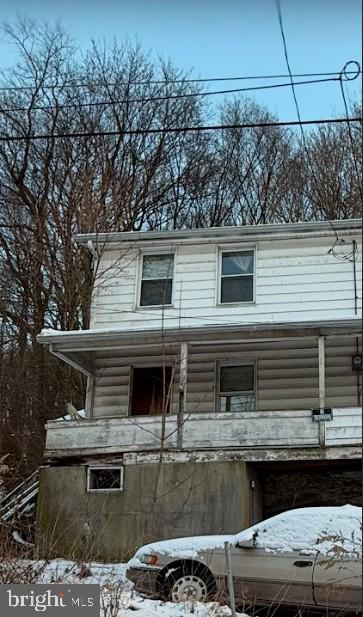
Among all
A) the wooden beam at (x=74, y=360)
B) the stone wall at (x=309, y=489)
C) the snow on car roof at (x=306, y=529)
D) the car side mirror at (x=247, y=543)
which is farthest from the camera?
the wooden beam at (x=74, y=360)

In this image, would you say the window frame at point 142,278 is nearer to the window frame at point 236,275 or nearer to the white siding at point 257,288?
the white siding at point 257,288

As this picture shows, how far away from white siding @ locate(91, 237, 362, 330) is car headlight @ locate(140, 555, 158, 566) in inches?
273

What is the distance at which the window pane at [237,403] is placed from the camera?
1588cm

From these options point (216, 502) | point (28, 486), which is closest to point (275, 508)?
point (216, 502)

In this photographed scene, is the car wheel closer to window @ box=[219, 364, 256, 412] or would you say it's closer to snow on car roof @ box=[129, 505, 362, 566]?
snow on car roof @ box=[129, 505, 362, 566]

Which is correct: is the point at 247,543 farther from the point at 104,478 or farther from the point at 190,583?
the point at 104,478

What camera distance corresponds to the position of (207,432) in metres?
14.2

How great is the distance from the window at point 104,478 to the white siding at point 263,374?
5.65ft

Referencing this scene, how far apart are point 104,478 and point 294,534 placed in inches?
265

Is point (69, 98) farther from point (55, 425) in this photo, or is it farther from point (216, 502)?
point (216, 502)

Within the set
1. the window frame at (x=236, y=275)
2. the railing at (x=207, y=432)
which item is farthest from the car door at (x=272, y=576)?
the window frame at (x=236, y=275)

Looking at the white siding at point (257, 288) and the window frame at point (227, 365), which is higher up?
the white siding at point (257, 288)

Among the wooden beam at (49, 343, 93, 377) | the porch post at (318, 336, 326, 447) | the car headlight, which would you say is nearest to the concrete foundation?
the porch post at (318, 336, 326, 447)

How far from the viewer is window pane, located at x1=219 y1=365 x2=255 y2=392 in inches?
630
